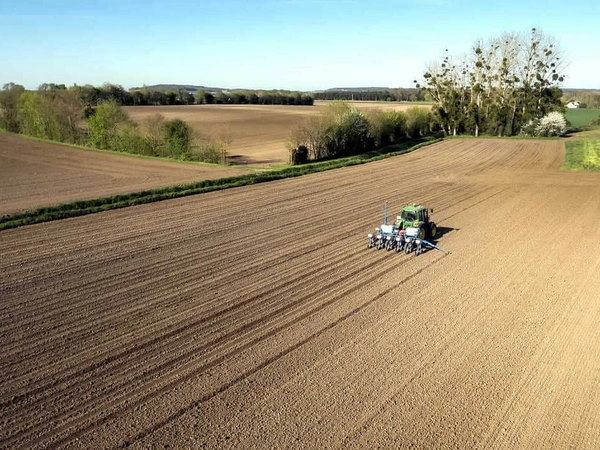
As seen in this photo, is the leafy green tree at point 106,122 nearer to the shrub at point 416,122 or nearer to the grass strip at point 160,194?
the grass strip at point 160,194

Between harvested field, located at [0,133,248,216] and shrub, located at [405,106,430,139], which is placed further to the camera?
shrub, located at [405,106,430,139]

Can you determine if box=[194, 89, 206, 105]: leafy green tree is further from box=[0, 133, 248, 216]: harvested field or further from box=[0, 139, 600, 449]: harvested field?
box=[0, 139, 600, 449]: harvested field

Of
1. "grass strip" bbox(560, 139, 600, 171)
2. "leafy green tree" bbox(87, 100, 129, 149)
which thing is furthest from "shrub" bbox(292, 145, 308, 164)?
"grass strip" bbox(560, 139, 600, 171)

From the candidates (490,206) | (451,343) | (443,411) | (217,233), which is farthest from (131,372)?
(490,206)

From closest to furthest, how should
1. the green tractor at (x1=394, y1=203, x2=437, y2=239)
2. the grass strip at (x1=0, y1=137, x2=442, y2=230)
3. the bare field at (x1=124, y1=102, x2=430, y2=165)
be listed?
1. the green tractor at (x1=394, y1=203, x2=437, y2=239)
2. the grass strip at (x1=0, y1=137, x2=442, y2=230)
3. the bare field at (x1=124, y1=102, x2=430, y2=165)

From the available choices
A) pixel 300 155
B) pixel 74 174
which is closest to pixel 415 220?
pixel 300 155

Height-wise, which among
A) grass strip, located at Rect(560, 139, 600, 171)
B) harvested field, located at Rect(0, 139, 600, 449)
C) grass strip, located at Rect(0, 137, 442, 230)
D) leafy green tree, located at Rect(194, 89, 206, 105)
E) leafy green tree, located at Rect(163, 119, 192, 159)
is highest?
leafy green tree, located at Rect(194, 89, 206, 105)

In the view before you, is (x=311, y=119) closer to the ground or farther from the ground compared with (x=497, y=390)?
farther from the ground

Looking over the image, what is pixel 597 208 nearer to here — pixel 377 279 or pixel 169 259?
pixel 377 279
